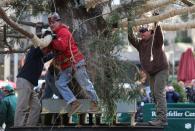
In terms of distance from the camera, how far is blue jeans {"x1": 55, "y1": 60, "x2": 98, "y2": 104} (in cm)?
1068

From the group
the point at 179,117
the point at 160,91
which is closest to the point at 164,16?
the point at 160,91

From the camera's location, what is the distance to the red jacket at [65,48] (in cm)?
1043

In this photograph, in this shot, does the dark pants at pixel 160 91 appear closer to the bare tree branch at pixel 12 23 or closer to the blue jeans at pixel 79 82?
the blue jeans at pixel 79 82

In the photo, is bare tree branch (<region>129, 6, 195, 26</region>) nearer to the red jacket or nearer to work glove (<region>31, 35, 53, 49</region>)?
the red jacket

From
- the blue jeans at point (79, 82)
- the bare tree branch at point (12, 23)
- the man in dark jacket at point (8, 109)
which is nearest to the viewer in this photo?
the bare tree branch at point (12, 23)

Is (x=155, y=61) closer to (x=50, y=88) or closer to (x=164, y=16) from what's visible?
(x=164, y=16)

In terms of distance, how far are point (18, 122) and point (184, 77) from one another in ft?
45.2

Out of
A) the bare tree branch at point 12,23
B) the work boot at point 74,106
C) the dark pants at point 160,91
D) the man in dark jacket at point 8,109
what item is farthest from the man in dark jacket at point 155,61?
the man in dark jacket at point 8,109

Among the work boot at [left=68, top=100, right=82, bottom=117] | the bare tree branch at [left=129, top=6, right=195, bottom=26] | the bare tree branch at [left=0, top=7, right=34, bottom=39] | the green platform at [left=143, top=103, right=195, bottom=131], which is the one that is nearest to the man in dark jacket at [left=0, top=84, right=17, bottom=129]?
the green platform at [left=143, top=103, right=195, bottom=131]

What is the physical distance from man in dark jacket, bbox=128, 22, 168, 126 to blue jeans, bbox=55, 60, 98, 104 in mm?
1349

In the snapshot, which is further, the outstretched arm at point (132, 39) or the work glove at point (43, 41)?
the outstretched arm at point (132, 39)

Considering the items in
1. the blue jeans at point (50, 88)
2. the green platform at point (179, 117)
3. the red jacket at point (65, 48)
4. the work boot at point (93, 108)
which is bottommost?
the green platform at point (179, 117)

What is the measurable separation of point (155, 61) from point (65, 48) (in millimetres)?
2107

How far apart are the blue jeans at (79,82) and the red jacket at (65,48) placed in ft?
0.29
